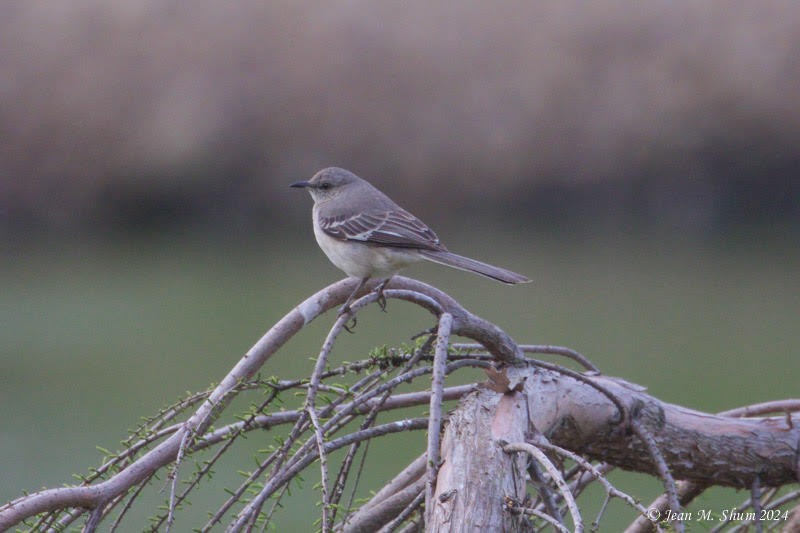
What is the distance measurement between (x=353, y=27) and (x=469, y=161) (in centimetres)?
286

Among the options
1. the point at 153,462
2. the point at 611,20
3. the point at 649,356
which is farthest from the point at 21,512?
the point at 611,20

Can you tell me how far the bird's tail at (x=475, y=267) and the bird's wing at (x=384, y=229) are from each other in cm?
5

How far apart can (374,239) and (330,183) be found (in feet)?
2.90

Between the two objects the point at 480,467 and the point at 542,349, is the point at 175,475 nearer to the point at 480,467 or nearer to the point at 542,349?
the point at 480,467

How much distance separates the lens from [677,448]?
9.16ft

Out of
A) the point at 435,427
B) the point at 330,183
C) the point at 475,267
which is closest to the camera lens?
the point at 435,427

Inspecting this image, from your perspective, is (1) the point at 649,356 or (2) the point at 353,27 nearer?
(1) the point at 649,356

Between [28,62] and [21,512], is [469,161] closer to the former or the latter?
[28,62]

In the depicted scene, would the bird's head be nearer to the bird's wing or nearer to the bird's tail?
the bird's wing

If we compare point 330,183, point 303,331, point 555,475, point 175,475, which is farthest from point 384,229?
point 303,331

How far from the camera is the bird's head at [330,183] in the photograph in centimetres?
468

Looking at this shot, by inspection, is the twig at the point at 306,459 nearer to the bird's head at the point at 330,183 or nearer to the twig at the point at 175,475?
the twig at the point at 175,475

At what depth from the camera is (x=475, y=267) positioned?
3461mm

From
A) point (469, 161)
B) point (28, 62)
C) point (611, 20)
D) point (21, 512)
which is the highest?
point (611, 20)
